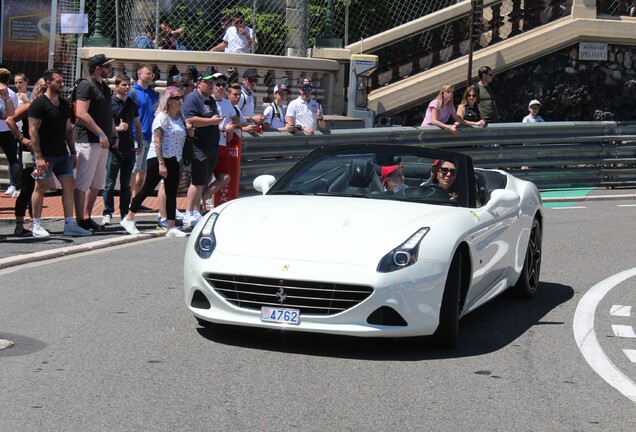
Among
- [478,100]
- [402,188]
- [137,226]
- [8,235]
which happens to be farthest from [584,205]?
[402,188]

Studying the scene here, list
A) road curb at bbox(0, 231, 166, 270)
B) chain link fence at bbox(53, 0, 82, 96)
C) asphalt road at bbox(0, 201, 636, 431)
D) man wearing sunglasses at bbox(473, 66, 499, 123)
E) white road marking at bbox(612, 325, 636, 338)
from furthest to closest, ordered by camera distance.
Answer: chain link fence at bbox(53, 0, 82, 96), man wearing sunglasses at bbox(473, 66, 499, 123), road curb at bbox(0, 231, 166, 270), white road marking at bbox(612, 325, 636, 338), asphalt road at bbox(0, 201, 636, 431)

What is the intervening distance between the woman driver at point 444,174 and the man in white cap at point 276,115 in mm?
7920

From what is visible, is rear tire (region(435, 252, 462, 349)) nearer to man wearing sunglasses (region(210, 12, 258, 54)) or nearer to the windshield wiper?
the windshield wiper

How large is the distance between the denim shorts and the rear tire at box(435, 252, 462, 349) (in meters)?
6.25

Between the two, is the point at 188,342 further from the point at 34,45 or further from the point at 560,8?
the point at 560,8

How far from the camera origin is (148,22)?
71.2ft

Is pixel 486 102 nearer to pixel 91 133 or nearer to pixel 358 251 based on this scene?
pixel 91 133

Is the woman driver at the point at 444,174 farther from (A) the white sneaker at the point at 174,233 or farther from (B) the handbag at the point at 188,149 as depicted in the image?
(B) the handbag at the point at 188,149

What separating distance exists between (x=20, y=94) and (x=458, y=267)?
403 inches

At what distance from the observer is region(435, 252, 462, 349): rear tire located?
800 centimetres

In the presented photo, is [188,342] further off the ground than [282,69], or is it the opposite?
[282,69]

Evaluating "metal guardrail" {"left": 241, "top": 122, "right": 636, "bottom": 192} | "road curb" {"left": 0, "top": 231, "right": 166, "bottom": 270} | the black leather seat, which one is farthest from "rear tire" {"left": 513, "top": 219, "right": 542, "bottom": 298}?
"metal guardrail" {"left": 241, "top": 122, "right": 636, "bottom": 192}

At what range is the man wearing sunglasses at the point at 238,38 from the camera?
70.3ft

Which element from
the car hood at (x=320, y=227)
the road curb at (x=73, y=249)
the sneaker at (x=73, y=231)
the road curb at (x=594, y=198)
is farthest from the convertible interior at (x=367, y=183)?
the road curb at (x=594, y=198)
